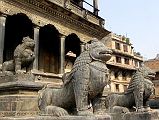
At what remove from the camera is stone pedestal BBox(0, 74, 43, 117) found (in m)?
6.25

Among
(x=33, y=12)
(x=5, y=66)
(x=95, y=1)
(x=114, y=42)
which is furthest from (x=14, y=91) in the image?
(x=114, y=42)

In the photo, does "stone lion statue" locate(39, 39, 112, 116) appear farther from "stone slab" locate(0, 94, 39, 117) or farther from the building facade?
the building facade

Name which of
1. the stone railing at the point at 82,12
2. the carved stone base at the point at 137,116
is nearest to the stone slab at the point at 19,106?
the carved stone base at the point at 137,116

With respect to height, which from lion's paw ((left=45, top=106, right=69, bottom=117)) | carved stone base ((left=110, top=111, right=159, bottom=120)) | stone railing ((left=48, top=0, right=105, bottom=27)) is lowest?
carved stone base ((left=110, top=111, right=159, bottom=120))

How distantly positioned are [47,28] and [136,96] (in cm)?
1254

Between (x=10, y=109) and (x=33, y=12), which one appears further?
(x=33, y=12)

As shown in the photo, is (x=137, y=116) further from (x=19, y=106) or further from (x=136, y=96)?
(x=19, y=106)

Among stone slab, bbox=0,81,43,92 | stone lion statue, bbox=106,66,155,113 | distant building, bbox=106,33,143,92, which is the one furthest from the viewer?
distant building, bbox=106,33,143,92

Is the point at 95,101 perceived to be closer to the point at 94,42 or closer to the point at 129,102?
the point at 94,42

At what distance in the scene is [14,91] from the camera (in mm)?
6465

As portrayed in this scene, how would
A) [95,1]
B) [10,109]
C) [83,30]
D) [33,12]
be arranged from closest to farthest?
[10,109] < [33,12] < [83,30] < [95,1]

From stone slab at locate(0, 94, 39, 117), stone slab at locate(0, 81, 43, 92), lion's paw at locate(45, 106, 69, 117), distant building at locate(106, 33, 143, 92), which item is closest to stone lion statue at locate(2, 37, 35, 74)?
stone slab at locate(0, 81, 43, 92)

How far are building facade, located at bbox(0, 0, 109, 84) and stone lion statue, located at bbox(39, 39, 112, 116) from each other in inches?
325

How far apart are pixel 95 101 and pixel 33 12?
11470mm
